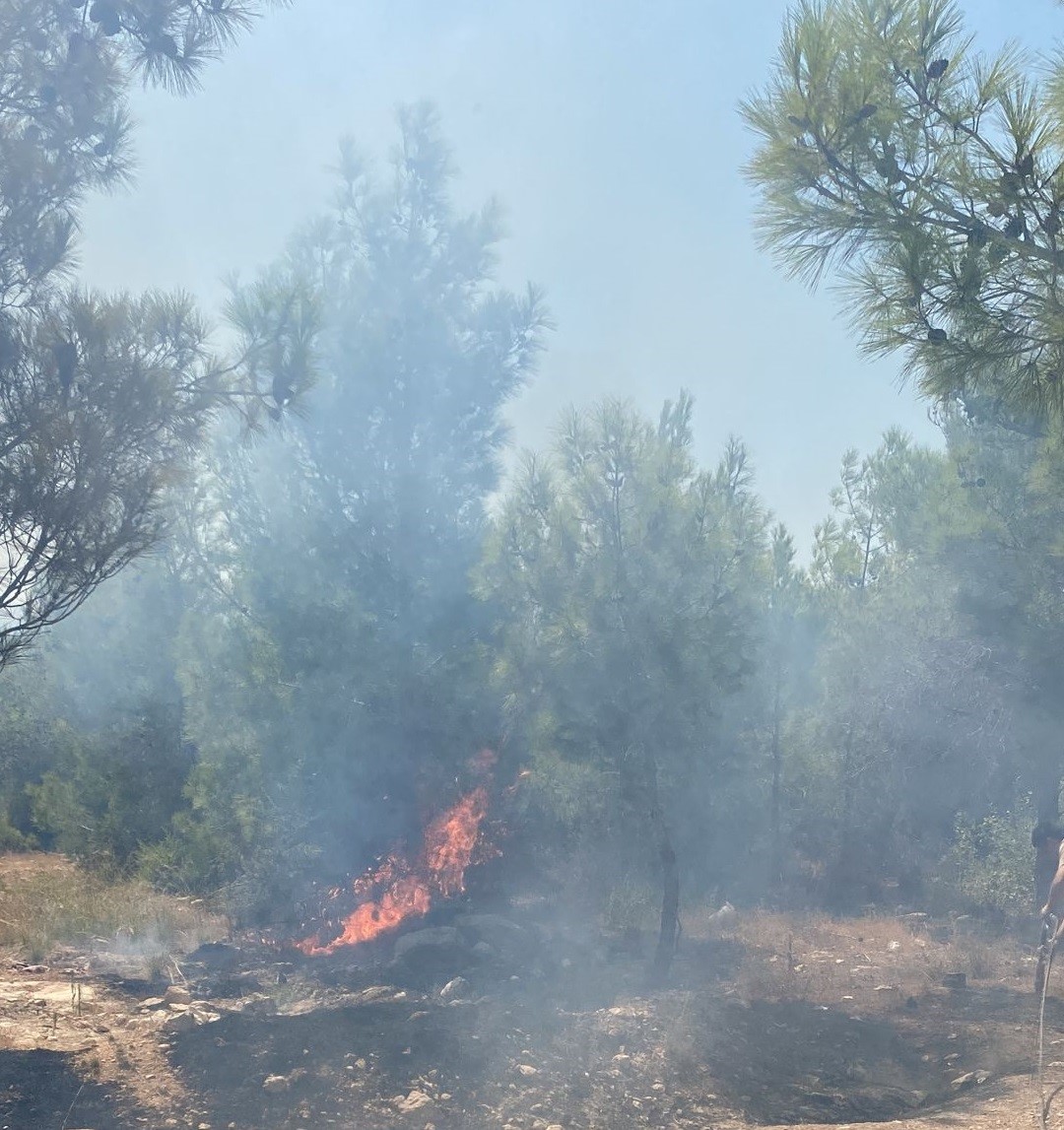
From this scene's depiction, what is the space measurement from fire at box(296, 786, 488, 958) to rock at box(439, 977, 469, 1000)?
8.34 ft

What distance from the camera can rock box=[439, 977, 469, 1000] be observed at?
30.6 ft

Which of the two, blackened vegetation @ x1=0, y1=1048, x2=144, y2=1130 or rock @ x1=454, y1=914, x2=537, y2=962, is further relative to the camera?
rock @ x1=454, y1=914, x2=537, y2=962

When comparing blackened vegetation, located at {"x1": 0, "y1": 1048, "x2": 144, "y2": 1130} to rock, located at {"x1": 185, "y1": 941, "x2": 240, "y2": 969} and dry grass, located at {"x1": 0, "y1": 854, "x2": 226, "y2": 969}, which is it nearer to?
dry grass, located at {"x1": 0, "y1": 854, "x2": 226, "y2": 969}

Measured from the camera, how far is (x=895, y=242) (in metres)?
5.11

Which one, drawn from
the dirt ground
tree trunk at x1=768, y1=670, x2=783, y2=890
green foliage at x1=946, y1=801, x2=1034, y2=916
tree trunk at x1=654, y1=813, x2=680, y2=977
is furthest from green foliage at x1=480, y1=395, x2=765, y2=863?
green foliage at x1=946, y1=801, x2=1034, y2=916

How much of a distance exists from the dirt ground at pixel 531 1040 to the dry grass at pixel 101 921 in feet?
0.77

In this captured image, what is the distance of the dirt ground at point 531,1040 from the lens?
6371 millimetres

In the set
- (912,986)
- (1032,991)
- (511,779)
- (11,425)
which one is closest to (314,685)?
(511,779)

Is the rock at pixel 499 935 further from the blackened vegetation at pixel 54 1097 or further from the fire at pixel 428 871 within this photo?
the blackened vegetation at pixel 54 1097

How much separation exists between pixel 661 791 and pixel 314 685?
408cm

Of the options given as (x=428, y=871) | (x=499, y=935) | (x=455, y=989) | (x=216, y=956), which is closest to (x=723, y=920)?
(x=499, y=935)

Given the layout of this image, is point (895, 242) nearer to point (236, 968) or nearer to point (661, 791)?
point (661, 791)

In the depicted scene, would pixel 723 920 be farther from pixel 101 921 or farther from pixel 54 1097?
pixel 54 1097

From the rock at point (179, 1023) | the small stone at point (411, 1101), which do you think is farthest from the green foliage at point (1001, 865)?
the rock at point (179, 1023)
